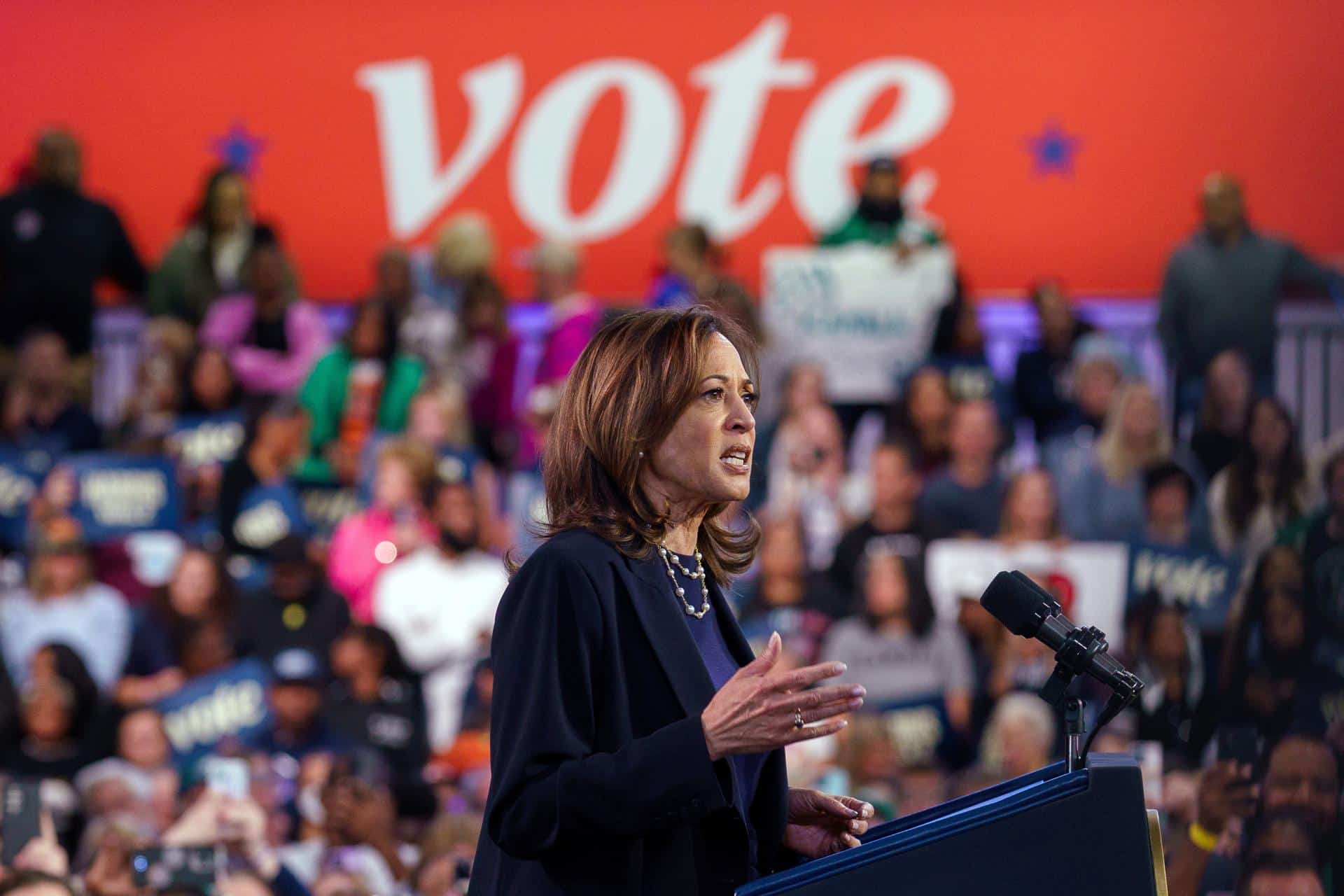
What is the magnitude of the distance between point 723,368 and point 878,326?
5239mm

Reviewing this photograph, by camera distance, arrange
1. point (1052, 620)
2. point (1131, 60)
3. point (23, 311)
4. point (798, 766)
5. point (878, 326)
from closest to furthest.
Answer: point (1052, 620)
point (798, 766)
point (878, 326)
point (23, 311)
point (1131, 60)

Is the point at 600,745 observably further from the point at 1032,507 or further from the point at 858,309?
the point at 858,309

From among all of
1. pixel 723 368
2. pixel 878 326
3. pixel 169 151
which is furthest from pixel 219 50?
pixel 723 368

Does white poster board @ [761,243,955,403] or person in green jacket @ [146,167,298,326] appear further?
person in green jacket @ [146,167,298,326]

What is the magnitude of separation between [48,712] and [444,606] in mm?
1363

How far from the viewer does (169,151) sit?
9.69m

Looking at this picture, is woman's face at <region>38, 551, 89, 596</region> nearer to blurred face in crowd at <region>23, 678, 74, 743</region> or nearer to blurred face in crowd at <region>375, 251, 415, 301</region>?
blurred face in crowd at <region>23, 678, 74, 743</region>

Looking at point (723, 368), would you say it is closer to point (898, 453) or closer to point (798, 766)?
point (798, 766)

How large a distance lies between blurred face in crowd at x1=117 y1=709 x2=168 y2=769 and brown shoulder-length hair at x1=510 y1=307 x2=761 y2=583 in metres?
4.25

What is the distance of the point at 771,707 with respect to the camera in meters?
2.03

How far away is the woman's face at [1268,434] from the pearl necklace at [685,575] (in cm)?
429

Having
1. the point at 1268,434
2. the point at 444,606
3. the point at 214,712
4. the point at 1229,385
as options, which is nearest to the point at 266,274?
the point at 444,606

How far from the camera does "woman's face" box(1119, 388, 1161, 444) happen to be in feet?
22.9

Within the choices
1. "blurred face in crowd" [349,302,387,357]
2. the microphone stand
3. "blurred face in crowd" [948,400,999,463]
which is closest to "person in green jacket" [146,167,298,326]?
"blurred face in crowd" [349,302,387,357]
